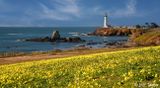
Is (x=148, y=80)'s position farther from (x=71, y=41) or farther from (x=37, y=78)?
(x=71, y=41)

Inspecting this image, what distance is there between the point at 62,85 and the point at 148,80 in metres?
3.64

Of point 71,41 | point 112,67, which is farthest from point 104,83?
point 71,41

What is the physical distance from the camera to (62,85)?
711 inches

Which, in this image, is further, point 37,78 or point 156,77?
point 37,78

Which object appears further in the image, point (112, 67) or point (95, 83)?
point (112, 67)

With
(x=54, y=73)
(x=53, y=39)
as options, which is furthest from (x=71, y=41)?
(x=54, y=73)

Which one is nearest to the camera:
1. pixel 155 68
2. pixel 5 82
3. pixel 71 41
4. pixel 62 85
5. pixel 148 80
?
pixel 148 80

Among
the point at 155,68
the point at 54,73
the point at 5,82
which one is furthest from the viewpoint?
the point at 54,73

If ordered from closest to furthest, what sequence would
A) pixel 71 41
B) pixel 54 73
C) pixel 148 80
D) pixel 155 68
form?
pixel 148 80
pixel 155 68
pixel 54 73
pixel 71 41

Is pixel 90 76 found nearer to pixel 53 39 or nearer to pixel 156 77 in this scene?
pixel 156 77

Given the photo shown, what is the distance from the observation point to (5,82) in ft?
67.5

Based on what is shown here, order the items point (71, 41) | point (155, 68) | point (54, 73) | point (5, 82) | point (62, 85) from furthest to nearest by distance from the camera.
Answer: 1. point (71, 41)
2. point (54, 73)
3. point (5, 82)
4. point (155, 68)
5. point (62, 85)

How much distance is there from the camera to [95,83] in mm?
17016

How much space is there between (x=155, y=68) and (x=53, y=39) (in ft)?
414
